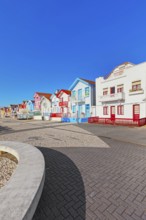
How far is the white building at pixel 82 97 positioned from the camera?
2570 centimetres

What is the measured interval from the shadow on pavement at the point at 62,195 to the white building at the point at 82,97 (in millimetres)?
20557

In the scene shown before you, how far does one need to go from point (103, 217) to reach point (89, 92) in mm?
24293

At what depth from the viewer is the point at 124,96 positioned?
19297 millimetres

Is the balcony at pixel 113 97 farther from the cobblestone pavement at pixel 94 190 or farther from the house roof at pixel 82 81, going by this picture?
the cobblestone pavement at pixel 94 190

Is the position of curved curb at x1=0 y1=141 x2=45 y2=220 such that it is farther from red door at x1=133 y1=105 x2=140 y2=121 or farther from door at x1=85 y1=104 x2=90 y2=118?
door at x1=85 y1=104 x2=90 y2=118

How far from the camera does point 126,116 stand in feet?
62.5

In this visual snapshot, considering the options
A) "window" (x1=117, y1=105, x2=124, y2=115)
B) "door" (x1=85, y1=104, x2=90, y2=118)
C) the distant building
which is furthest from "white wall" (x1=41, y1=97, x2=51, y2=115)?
"window" (x1=117, y1=105, x2=124, y2=115)

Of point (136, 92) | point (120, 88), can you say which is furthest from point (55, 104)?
point (136, 92)

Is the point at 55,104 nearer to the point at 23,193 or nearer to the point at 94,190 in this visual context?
the point at 94,190

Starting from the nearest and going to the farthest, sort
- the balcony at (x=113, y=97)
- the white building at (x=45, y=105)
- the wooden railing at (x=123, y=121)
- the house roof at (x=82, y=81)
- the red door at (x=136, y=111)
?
1. the wooden railing at (x=123, y=121)
2. the red door at (x=136, y=111)
3. the balcony at (x=113, y=97)
4. the house roof at (x=82, y=81)
5. the white building at (x=45, y=105)

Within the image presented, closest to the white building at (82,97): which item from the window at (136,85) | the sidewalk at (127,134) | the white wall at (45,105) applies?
the window at (136,85)

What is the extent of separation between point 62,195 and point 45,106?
3894 centimetres

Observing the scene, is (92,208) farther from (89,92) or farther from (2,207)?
(89,92)

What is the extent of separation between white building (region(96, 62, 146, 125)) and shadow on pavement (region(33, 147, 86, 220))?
46.2ft
